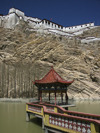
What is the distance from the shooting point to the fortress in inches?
2148

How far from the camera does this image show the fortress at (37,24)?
5456 cm

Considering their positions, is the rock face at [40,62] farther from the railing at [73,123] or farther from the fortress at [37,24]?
the railing at [73,123]

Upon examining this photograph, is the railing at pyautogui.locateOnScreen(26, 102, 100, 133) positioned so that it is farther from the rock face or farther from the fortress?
the fortress

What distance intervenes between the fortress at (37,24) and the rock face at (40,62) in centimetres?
513

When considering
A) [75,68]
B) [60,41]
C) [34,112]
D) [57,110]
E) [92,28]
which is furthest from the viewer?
[92,28]

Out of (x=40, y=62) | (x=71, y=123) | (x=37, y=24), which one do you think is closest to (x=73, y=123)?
(x=71, y=123)

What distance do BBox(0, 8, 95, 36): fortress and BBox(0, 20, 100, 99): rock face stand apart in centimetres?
513

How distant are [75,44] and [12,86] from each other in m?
27.9

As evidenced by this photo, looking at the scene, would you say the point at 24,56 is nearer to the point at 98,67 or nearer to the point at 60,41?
the point at 60,41

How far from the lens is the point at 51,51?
43.7m

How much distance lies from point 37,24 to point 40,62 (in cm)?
2752

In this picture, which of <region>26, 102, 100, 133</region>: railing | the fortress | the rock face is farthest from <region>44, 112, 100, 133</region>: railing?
the fortress

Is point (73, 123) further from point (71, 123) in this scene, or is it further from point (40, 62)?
point (40, 62)

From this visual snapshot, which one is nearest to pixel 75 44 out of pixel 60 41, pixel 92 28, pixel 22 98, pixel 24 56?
pixel 60 41
